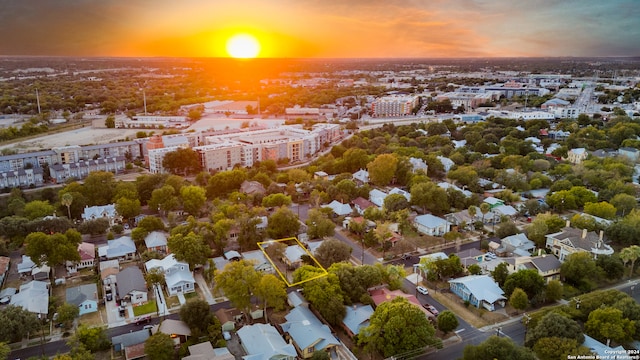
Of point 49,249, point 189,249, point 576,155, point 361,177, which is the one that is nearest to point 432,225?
point 361,177

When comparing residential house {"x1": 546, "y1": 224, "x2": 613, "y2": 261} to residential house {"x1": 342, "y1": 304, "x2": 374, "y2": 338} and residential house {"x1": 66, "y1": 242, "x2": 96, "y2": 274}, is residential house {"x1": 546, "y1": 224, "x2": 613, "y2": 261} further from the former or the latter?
residential house {"x1": 66, "y1": 242, "x2": 96, "y2": 274}

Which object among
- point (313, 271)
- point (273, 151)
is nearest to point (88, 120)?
point (273, 151)

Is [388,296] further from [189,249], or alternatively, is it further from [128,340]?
[128,340]

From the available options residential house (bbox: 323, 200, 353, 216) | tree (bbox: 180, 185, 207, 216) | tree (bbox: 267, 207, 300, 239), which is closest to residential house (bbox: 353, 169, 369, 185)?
residential house (bbox: 323, 200, 353, 216)

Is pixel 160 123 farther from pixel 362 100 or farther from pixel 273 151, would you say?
pixel 362 100

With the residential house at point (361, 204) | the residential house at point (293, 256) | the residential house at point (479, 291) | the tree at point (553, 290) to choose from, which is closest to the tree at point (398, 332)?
the residential house at point (479, 291)

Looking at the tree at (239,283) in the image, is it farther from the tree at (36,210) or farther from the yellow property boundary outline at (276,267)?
the tree at (36,210)
